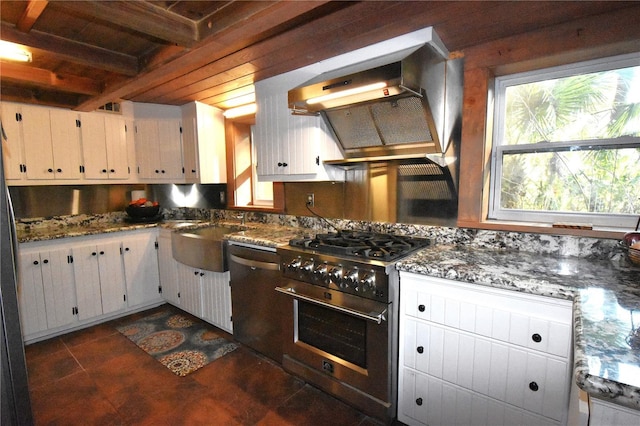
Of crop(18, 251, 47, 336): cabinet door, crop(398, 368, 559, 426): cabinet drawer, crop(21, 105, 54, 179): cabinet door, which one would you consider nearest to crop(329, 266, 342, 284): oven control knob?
crop(398, 368, 559, 426): cabinet drawer

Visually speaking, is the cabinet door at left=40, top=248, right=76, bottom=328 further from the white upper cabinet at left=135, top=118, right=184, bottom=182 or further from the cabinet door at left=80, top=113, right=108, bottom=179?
the white upper cabinet at left=135, top=118, right=184, bottom=182

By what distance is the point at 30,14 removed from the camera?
157cm

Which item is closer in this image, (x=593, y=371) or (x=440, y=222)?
(x=593, y=371)

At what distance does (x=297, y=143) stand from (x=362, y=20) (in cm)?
99

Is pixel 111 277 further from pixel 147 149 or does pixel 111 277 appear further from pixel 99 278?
pixel 147 149

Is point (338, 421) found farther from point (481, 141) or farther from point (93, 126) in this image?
point (93, 126)

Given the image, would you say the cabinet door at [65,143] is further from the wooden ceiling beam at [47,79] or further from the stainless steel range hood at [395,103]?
the stainless steel range hood at [395,103]

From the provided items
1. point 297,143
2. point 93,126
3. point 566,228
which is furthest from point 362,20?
point 93,126

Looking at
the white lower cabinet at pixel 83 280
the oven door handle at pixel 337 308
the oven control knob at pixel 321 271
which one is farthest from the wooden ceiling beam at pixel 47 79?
the oven control knob at pixel 321 271

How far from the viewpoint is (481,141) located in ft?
6.15

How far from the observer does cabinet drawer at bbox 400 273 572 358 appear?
48.1 inches

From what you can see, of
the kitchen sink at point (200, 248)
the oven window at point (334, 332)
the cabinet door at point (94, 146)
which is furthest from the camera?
the cabinet door at point (94, 146)

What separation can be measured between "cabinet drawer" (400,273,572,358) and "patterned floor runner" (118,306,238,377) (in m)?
1.69

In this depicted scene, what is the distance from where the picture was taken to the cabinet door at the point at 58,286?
2621 mm
